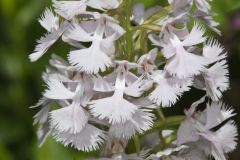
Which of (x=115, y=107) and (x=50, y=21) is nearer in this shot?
(x=115, y=107)

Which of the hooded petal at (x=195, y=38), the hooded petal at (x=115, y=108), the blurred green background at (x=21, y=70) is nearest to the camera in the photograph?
the hooded petal at (x=115, y=108)

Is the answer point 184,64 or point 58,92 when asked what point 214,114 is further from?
point 58,92

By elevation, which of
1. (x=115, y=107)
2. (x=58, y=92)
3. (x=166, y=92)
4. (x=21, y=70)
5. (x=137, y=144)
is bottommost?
(x=21, y=70)

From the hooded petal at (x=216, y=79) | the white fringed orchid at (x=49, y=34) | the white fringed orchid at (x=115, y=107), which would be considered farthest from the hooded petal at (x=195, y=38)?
the white fringed orchid at (x=49, y=34)

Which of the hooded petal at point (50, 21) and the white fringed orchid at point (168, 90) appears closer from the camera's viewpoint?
the white fringed orchid at point (168, 90)

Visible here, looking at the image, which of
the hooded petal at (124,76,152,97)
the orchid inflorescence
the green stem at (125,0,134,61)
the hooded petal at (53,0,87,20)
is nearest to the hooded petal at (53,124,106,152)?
the orchid inflorescence

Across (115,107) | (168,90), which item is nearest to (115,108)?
(115,107)

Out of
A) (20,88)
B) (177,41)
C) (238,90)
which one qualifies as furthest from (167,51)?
(238,90)

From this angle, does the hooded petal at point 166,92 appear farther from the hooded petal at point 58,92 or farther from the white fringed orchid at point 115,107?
the hooded petal at point 58,92

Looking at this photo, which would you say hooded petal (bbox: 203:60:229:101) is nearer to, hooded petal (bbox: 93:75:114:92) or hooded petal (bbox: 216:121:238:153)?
hooded petal (bbox: 216:121:238:153)
